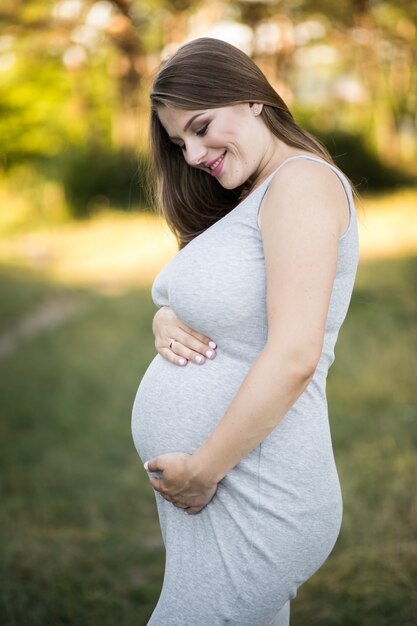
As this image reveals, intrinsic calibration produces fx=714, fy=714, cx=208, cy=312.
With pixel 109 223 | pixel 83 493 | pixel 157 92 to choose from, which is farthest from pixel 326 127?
pixel 157 92

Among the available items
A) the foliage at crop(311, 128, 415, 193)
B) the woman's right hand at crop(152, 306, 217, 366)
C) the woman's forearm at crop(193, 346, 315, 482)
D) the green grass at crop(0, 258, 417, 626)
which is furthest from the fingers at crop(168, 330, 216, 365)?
the foliage at crop(311, 128, 415, 193)

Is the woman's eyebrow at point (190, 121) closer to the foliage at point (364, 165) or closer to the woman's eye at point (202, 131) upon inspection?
the woman's eye at point (202, 131)

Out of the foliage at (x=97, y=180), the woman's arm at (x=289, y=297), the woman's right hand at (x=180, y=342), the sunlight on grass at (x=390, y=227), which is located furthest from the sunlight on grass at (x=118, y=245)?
the woman's arm at (x=289, y=297)

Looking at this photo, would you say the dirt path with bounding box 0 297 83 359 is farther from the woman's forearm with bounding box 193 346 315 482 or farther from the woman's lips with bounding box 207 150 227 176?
the woman's forearm with bounding box 193 346 315 482

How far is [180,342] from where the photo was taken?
58.1 inches

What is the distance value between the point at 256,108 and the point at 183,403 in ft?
2.03

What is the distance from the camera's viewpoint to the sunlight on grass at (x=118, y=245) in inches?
356

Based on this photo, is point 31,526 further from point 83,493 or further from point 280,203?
point 280,203

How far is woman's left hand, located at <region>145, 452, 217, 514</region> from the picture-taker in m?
1.33

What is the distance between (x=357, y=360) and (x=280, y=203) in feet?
13.8

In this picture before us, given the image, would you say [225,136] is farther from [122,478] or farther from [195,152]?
[122,478]

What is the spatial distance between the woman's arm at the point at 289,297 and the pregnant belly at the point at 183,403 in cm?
10

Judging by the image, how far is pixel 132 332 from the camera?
6762 millimetres

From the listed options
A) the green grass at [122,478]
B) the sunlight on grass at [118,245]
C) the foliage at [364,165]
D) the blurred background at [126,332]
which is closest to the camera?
the green grass at [122,478]
